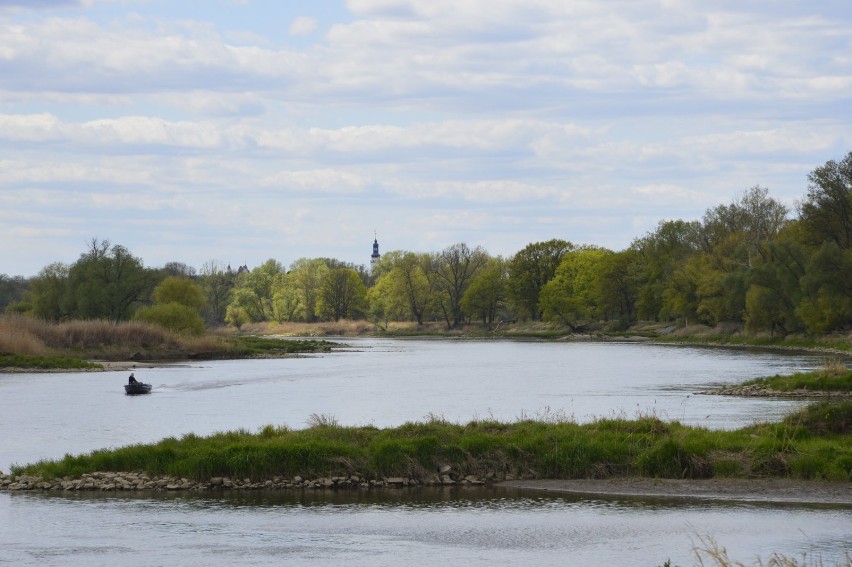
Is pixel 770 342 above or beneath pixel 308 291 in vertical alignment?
beneath

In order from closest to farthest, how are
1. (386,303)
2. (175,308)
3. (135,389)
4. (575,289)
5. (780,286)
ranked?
(135,389)
(780,286)
(175,308)
(575,289)
(386,303)

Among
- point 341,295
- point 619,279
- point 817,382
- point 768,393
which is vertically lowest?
point 768,393

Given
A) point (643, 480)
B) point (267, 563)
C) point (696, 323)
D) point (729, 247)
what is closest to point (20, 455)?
point (267, 563)

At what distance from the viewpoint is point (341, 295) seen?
19112 centimetres

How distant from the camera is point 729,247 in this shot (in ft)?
390

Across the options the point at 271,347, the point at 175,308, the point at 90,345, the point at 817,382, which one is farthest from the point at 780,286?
the point at 90,345

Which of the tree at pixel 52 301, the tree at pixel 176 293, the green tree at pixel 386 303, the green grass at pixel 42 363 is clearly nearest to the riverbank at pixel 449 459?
the green grass at pixel 42 363

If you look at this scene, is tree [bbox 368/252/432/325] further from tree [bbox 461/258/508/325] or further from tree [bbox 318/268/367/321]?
tree [bbox 461/258/508/325]

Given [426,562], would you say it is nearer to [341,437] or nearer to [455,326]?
[341,437]

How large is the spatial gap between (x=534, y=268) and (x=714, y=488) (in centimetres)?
12997

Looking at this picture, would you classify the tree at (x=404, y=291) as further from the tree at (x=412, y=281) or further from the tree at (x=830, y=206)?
the tree at (x=830, y=206)

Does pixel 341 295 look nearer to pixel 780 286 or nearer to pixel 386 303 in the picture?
pixel 386 303

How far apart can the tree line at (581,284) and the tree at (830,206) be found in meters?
0.11

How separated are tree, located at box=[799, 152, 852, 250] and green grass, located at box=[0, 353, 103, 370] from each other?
64.0 meters
